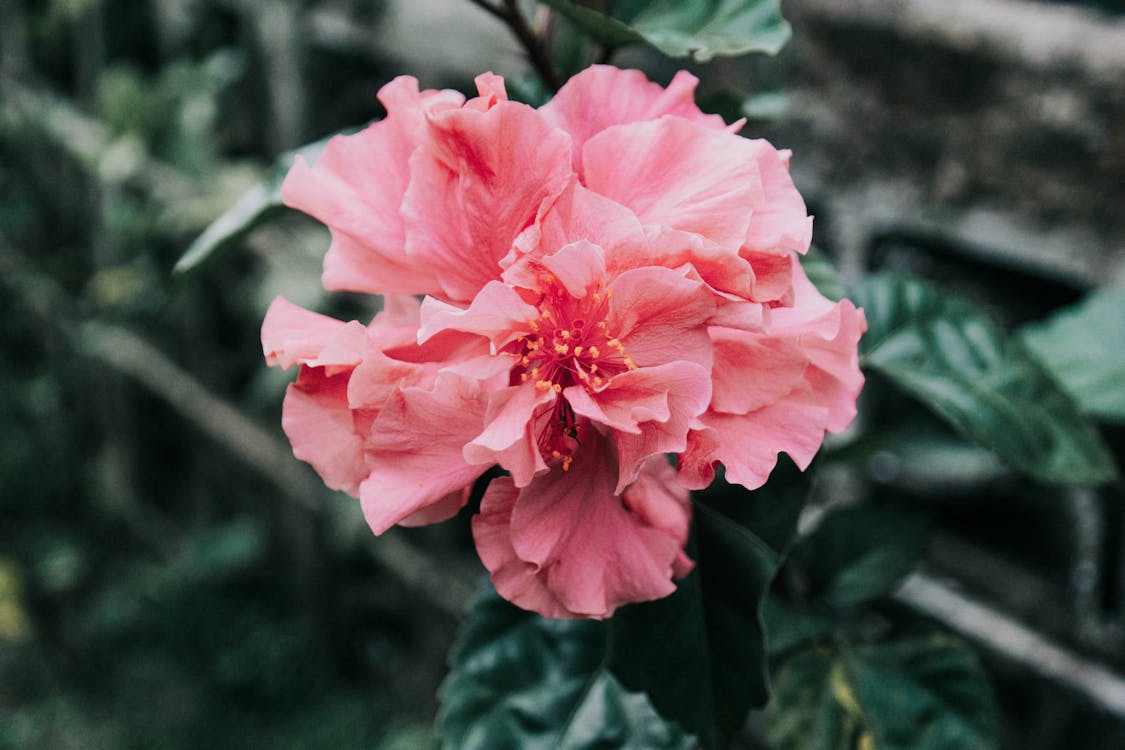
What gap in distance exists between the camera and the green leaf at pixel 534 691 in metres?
0.76

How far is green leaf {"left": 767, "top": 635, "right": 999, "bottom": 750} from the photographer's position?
875mm

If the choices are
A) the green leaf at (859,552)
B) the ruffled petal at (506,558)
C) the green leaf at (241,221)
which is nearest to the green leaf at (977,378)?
the green leaf at (859,552)

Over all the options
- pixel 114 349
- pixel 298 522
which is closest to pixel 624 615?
pixel 298 522

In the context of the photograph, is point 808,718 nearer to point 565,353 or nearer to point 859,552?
point 859,552

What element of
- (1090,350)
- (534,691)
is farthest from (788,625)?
(1090,350)

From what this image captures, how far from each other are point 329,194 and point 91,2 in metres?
2.21

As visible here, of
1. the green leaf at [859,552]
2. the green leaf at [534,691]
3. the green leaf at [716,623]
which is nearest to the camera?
the green leaf at [716,623]

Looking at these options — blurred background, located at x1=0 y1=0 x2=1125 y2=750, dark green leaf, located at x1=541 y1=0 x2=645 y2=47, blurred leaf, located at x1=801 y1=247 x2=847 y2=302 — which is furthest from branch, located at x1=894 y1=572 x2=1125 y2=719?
dark green leaf, located at x1=541 y1=0 x2=645 y2=47

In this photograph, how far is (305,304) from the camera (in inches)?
71.6

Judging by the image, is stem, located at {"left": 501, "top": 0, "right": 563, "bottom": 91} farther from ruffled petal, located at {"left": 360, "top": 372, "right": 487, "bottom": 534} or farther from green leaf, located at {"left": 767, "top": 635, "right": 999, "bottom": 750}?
green leaf, located at {"left": 767, "top": 635, "right": 999, "bottom": 750}

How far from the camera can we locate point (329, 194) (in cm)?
61

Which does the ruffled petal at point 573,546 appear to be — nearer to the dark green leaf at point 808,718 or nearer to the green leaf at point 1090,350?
the dark green leaf at point 808,718

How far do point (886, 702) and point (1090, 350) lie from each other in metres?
0.40

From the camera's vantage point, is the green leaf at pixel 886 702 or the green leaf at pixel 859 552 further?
the green leaf at pixel 859 552
